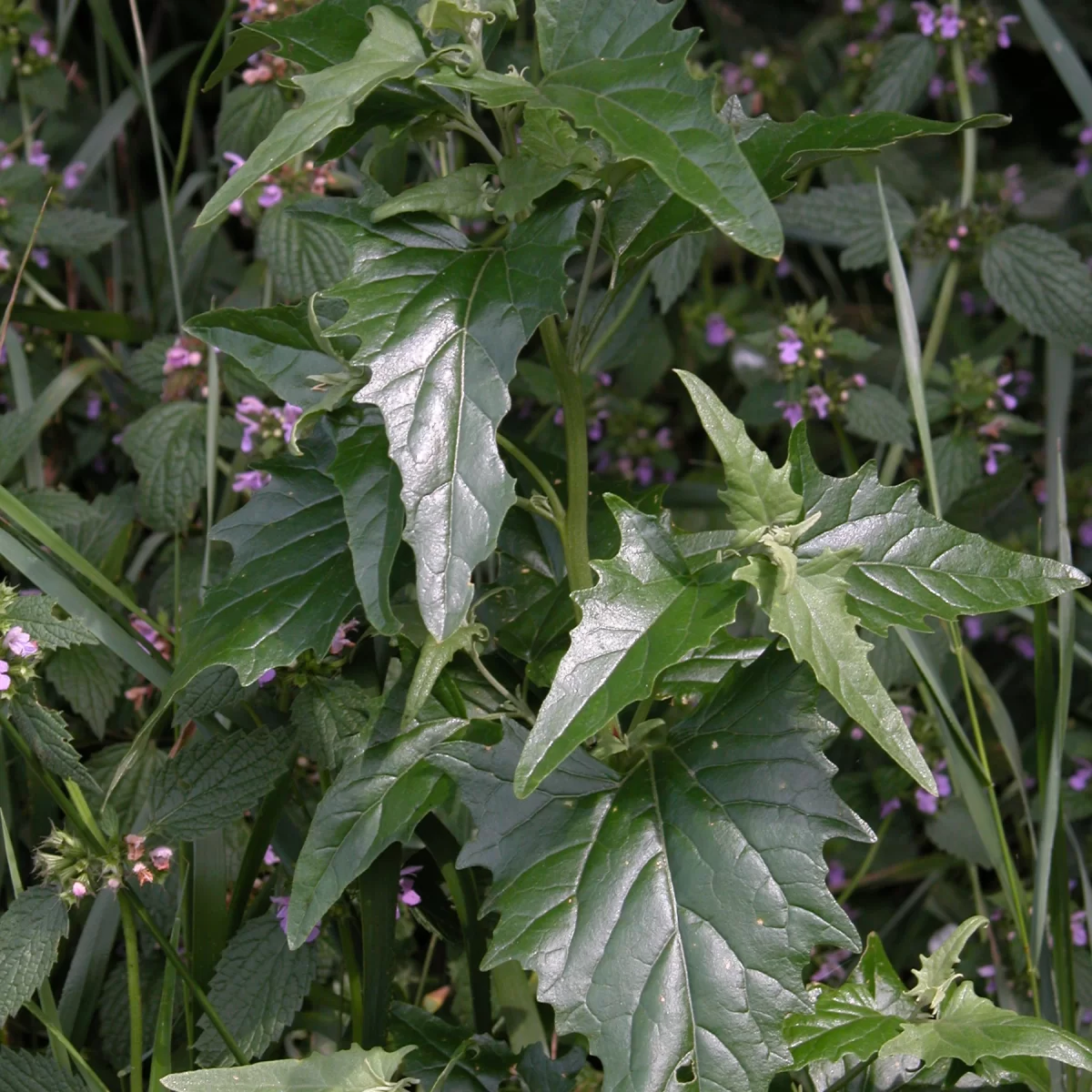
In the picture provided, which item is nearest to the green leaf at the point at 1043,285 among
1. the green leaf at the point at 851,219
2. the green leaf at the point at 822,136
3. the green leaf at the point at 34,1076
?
the green leaf at the point at 851,219

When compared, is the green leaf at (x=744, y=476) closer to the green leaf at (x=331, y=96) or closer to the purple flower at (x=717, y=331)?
the green leaf at (x=331, y=96)

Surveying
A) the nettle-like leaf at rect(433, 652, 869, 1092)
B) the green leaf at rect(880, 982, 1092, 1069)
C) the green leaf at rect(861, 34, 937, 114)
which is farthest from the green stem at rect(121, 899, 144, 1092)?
the green leaf at rect(861, 34, 937, 114)

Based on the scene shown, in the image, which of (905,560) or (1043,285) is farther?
(1043,285)

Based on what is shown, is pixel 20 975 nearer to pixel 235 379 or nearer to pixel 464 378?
pixel 464 378

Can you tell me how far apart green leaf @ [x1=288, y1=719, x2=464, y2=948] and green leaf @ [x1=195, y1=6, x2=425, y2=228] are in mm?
463

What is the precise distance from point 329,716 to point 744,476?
486 millimetres

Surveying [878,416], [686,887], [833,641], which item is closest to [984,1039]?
[686,887]

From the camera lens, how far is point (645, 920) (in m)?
0.93

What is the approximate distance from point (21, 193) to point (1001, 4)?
177 cm

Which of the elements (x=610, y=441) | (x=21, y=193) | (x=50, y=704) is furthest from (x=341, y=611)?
(x=21, y=193)

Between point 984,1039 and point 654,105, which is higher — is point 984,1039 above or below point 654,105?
below

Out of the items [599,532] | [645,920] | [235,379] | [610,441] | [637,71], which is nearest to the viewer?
[637,71]

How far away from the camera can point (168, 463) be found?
5.18 ft

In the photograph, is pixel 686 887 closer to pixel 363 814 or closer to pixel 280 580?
pixel 363 814
